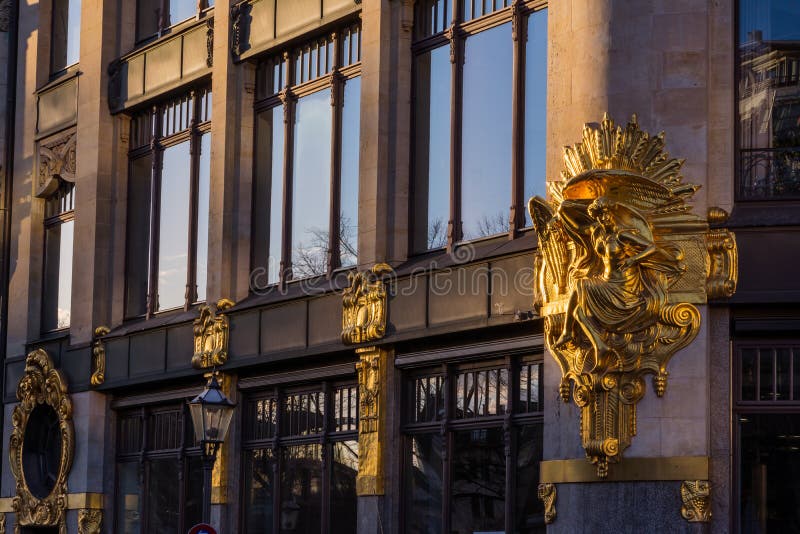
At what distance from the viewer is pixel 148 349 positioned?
3186 cm

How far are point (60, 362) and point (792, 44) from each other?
19160mm

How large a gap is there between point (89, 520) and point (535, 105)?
14.5 metres

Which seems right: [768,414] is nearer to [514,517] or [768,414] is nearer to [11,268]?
[514,517]

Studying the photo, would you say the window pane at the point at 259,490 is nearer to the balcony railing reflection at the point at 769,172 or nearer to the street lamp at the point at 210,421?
the street lamp at the point at 210,421

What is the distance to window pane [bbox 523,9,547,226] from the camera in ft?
→ 76.7

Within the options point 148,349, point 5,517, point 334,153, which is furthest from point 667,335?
point 5,517

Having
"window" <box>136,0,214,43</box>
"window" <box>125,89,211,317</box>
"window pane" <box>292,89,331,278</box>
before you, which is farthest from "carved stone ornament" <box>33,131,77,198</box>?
"window pane" <box>292,89,331,278</box>

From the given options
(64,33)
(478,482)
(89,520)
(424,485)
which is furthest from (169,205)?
Result: (478,482)

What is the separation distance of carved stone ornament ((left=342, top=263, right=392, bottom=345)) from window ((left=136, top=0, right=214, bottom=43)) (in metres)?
8.77

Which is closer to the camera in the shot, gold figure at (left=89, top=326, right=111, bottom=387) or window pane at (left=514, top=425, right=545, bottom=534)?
window pane at (left=514, top=425, right=545, bottom=534)

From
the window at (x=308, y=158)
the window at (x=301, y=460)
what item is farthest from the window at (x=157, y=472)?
the window at (x=308, y=158)

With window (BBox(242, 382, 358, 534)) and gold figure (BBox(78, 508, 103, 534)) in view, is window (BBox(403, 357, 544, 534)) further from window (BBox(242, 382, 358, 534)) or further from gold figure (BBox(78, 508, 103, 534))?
gold figure (BBox(78, 508, 103, 534))

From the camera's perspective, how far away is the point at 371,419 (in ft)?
82.7

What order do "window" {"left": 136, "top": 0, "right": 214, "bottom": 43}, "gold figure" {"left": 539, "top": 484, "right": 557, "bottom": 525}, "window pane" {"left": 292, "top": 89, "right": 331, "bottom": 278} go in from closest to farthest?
1. "gold figure" {"left": 539, "top": 484, "right": 557, "bottom": 525}
2. "window pane" {"left": 292, "top": 89, "right": 331, "bottom": 278}
3. "window" {"left": 136, "top": 0, "right": 214, "bottom": 43}
